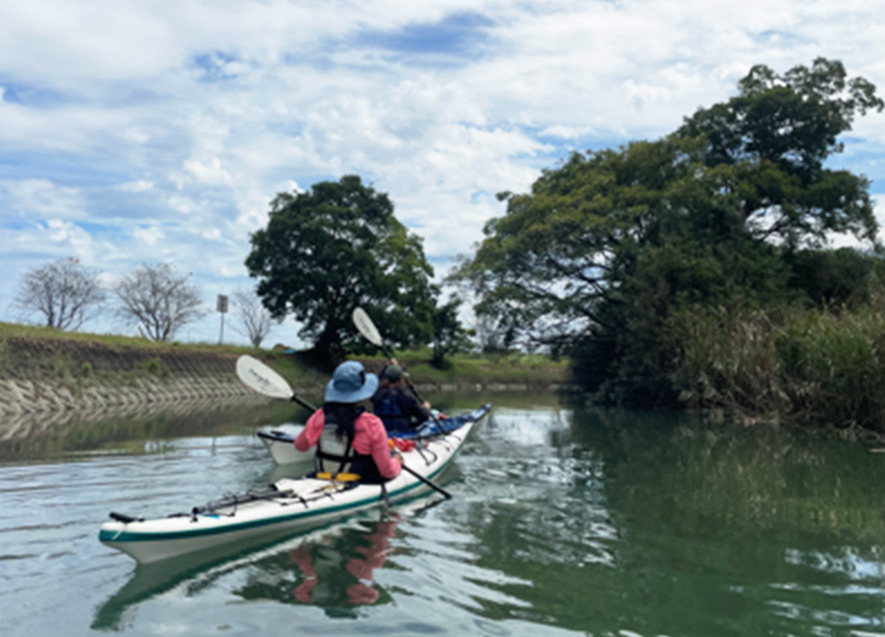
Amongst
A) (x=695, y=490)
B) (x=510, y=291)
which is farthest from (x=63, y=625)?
(x=510, y=291)

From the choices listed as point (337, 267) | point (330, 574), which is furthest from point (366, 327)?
point (337, 267)

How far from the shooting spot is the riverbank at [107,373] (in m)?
17.0

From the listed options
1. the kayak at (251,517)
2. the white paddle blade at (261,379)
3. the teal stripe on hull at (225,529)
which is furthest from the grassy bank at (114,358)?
the teal stripe on hull at (225,529)

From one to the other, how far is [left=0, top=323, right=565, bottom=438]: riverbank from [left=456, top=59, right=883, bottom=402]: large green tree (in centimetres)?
943

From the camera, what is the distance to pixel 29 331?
63.7 ft

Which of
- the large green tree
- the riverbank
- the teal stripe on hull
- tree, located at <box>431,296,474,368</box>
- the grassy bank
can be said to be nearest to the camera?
the teal stripe on hull

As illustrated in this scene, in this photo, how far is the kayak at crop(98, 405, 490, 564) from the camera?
14.6 feet

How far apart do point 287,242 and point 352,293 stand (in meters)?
3.64

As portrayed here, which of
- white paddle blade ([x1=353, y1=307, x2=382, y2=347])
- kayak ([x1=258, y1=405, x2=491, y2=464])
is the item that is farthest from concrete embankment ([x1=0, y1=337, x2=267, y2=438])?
white paddle blade ([x1=353, y1=307, x2=382, y2=347])

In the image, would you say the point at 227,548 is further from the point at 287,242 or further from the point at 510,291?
the point at 287,242

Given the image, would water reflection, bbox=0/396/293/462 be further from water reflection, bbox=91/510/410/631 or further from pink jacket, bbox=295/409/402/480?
water reflection, bbox=91/510/410/631

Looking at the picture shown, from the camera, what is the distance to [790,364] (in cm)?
1422

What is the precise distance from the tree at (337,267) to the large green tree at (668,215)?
22.9 ft

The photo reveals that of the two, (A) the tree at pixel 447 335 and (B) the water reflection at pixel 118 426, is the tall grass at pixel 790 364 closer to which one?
(B) the water reflection at pixel 118 426
